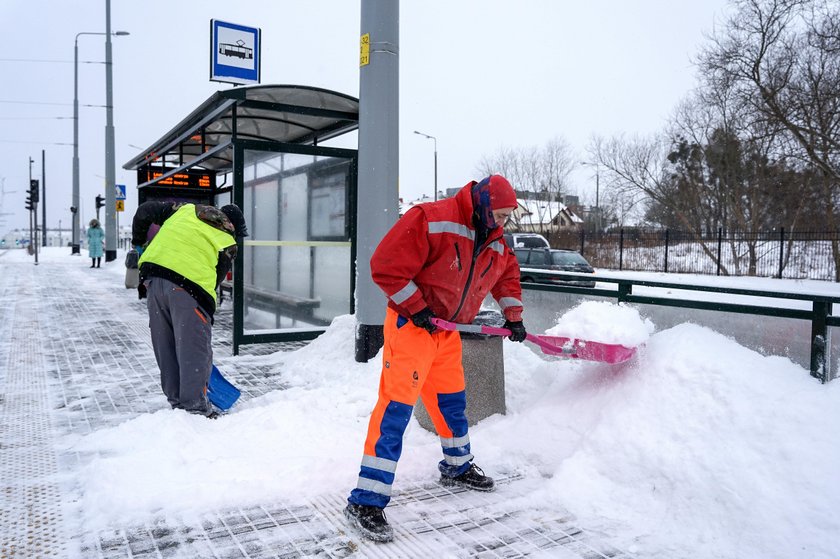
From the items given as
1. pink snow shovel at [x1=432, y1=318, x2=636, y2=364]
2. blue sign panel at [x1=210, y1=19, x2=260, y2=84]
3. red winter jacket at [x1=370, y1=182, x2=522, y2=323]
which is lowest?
pink snow shovel at [x1=432, y1=318, x2=636, y2=364]

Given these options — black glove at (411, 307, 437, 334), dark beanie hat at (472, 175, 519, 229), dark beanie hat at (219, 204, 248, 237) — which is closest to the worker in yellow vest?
dark beanie hat at (219, 204, 248, 237)

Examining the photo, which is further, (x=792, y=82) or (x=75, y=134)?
(x=75, y=134)

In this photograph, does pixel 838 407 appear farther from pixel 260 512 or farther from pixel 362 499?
pixel 260 512

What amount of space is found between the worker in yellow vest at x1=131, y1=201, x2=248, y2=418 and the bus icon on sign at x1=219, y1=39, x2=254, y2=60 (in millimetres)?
4479

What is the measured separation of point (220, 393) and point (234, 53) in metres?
5.53

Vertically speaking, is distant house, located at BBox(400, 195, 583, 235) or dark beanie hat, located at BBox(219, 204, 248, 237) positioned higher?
distant house, located at BBox(400, 195, 583, 235)

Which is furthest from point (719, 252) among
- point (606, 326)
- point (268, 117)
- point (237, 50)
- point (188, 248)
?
point (188, 248)

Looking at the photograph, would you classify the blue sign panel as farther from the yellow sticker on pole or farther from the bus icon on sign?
the yellow sticker on pole

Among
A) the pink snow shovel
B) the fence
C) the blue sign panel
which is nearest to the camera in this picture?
the pink snow shovel

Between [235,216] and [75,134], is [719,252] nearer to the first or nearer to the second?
[235,216]

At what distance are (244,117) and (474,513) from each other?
255 inches

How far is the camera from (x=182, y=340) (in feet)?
15.7

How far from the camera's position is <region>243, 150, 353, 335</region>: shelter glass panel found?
8.02m

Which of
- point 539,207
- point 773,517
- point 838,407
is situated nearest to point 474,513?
point 773,517
